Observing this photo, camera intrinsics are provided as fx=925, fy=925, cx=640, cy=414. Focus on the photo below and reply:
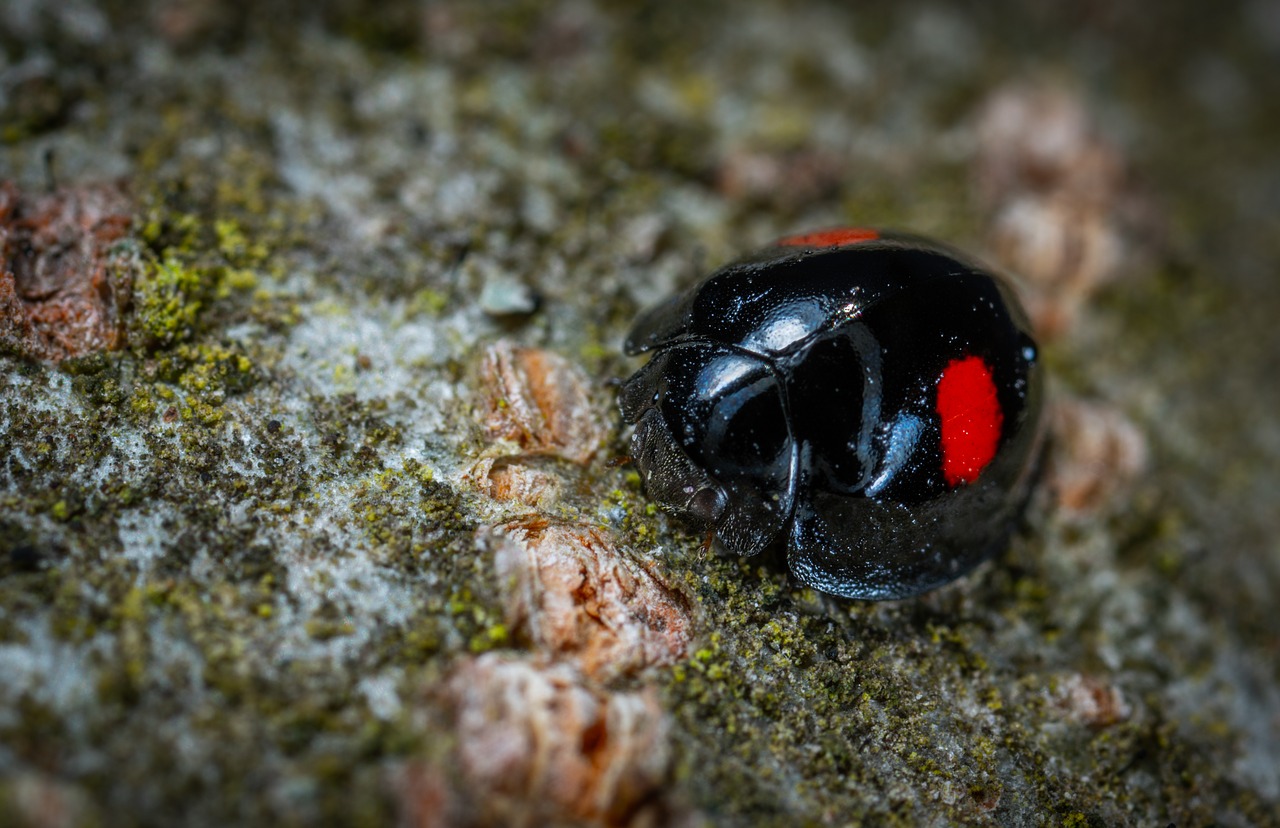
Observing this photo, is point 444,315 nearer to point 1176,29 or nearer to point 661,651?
point 661,651

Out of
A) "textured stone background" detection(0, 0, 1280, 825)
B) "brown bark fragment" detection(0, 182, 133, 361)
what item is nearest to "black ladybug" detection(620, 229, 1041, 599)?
"textured stone background" detection(0, 0, 1280, 825)

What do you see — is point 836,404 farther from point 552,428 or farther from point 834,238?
point 552,428

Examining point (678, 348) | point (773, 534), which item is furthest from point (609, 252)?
point (773, 534)

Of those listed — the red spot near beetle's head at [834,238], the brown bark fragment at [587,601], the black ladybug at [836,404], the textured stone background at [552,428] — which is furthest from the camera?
the red spot near beetle's head at [834,238]

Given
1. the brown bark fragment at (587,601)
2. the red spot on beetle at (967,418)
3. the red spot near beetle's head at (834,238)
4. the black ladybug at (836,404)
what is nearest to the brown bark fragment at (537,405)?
the black ladybug at (836,404)

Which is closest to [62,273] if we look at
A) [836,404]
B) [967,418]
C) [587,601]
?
[587,601]

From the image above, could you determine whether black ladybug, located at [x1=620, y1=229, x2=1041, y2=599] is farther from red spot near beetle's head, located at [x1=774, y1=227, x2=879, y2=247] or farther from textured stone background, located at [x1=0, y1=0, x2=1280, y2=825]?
textured stone background, located at [x1=0, y1=0, x2=1280, y2=825]

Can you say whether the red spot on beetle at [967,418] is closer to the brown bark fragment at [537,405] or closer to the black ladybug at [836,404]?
the black ladybug at [836,404]
